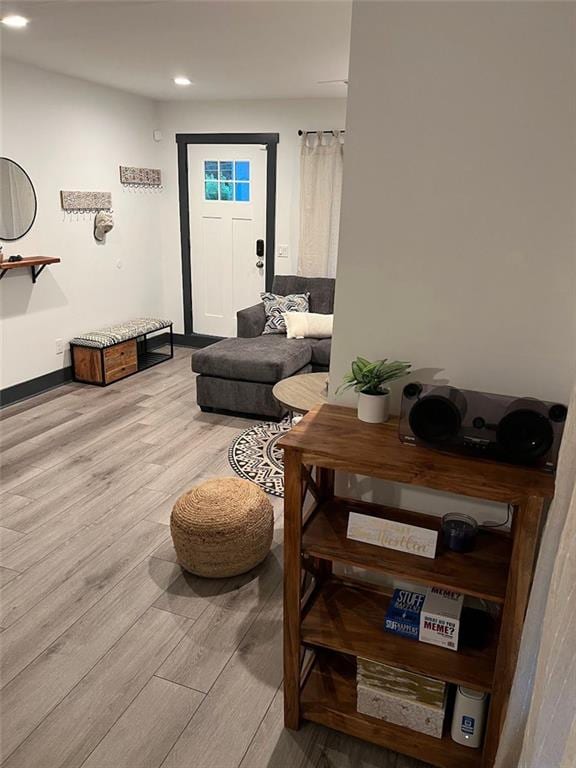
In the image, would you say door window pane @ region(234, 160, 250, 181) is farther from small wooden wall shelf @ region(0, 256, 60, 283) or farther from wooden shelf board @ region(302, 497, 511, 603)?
wooden shelf board @ region(302, 497, 511, 603)

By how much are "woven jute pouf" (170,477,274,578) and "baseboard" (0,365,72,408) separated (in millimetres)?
2569

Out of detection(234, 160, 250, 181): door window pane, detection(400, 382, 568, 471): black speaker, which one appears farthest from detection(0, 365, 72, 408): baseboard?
detection(400, 382, 568, 471): black speaker

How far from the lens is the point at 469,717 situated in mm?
1648

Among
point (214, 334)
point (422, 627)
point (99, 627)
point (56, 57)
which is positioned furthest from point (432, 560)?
point (214, 334)

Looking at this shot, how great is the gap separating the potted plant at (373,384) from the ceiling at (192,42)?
6.18ft

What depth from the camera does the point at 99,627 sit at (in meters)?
2.25

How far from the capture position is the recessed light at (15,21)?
2990mm

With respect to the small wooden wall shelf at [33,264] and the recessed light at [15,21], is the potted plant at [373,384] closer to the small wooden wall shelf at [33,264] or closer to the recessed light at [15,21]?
the recessed light at [15,21]

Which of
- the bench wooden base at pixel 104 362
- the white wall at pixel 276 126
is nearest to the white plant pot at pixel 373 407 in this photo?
the bench wooden base at pixel 104 362

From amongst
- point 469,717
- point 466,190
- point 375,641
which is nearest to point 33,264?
point 466,190

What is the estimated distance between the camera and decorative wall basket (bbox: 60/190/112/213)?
473 centimetres

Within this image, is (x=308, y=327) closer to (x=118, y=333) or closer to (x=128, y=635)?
(x=118, y=333)

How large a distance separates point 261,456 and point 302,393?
827mm

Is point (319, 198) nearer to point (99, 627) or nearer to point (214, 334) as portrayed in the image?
point (214, 334)
